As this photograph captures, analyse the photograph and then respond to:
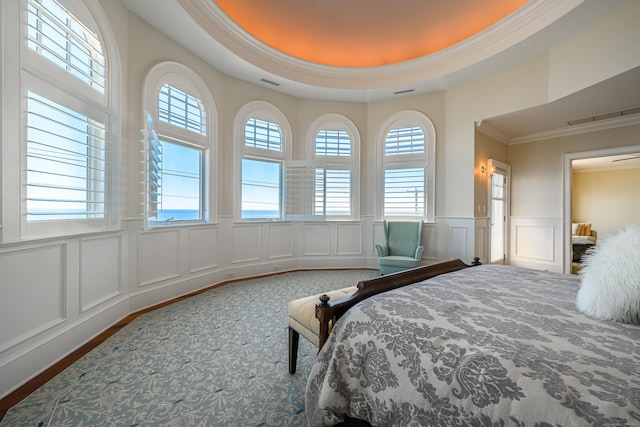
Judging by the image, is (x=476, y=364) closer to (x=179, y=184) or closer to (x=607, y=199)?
(x=179, y=184)

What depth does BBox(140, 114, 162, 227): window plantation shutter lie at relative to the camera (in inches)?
107

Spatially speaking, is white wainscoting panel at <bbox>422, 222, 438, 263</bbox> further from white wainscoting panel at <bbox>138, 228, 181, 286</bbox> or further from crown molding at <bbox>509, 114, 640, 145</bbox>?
white wainscoting panel at <bbox>138, 228, 181, 286</bbox>

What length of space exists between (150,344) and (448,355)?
7.45 ft

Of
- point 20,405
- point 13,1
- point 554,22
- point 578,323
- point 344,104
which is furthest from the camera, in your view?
point 344,104

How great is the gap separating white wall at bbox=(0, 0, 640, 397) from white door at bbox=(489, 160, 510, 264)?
24 cm

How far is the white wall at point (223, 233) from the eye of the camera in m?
1.82

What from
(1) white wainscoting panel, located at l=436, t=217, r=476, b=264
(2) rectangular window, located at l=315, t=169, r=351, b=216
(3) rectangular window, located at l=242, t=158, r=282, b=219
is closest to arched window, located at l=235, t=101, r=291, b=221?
(3) rectangular window, located at l=242, t=158, r=282, b=219

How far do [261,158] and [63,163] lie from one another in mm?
2631

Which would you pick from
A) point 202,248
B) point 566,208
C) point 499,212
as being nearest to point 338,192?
point 202,248

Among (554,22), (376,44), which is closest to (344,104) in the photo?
(376,44)

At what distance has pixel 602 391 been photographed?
693mm

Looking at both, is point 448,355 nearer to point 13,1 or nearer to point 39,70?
point 39,70

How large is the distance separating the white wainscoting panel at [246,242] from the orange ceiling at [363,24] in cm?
284

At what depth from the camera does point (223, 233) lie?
397 cm
